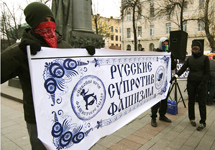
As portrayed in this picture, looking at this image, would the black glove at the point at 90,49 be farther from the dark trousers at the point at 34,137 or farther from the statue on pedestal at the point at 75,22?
the statue on pedestal at the point at 75,22

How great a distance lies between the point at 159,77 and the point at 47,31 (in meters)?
2.51

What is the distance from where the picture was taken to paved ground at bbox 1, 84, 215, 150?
3.19m

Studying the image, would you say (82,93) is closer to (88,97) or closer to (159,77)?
(88,97)

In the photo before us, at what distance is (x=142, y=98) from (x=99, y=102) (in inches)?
43.9

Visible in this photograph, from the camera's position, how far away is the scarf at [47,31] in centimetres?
158

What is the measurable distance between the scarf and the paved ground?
7.62 feet

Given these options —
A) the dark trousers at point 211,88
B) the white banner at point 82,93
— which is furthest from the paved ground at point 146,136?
the dark trousers at point 211,88

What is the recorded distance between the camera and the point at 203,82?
3912 millimetres

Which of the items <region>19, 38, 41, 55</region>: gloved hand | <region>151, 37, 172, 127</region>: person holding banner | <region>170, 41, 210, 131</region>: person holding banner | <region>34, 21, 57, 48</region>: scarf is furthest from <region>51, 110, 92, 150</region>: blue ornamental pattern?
<region>170, 41, 210, 131</region>: person holding banner

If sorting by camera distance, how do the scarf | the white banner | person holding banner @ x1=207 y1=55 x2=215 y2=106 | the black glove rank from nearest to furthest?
the white banner, the scarf, the black glove, person holding banner @ x1=207 y1=55 x2=215 y2=106

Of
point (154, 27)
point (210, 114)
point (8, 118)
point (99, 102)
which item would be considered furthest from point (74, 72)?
point (154, 27)

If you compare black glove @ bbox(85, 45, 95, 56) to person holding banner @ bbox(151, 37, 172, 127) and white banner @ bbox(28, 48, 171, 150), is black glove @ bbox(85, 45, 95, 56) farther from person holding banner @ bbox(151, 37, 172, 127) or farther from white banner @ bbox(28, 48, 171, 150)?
person holding banner @ bbox(151, 37, 172, 127)

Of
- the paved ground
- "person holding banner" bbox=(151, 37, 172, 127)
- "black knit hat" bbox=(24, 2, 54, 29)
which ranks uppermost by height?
"black knit hat" bbox=(24, 2, 54, 29)

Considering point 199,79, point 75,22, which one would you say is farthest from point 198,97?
point 75,22
